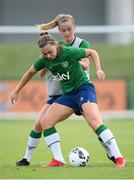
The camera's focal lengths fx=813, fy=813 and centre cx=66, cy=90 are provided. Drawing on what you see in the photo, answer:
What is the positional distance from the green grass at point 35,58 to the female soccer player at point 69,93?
34.4ft

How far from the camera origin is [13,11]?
31.2 m

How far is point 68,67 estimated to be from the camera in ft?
31.8

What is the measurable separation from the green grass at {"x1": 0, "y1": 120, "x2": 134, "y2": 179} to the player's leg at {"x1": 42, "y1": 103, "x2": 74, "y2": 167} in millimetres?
247

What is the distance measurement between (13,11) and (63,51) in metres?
21.8

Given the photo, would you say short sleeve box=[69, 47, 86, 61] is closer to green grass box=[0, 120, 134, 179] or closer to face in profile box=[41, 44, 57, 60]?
face in profile box=[41, 44, 57, 60]

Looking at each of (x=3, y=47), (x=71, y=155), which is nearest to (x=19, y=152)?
(x=71, y=155)

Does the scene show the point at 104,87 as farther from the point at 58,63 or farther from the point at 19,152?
the point at 58,63

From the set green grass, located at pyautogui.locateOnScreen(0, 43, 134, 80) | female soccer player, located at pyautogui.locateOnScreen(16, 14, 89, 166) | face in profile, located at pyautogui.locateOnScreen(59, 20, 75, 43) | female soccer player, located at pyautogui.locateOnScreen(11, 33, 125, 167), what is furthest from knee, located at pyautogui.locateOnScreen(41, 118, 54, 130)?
green grass, located at pyautogui.locateOnScreen(0, 43, 134, 80)

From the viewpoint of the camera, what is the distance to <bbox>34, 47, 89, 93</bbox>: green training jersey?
9656 millimetres

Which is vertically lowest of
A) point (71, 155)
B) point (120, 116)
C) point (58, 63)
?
point (120, 116)

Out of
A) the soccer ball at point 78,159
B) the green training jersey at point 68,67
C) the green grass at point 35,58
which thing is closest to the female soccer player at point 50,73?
the green training jersey at point 68,67

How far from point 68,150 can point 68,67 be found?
10.4ft

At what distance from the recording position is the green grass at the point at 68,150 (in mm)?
8922

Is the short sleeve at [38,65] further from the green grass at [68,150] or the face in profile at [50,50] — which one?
the green grass at [68,150]
